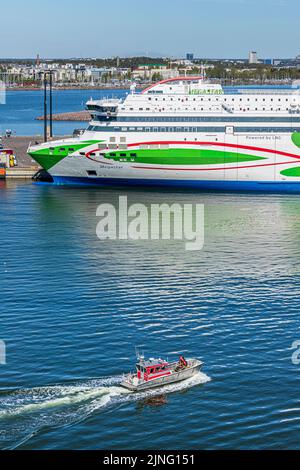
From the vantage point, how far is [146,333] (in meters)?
39.0

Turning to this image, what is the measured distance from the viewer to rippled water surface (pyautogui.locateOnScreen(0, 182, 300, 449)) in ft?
101

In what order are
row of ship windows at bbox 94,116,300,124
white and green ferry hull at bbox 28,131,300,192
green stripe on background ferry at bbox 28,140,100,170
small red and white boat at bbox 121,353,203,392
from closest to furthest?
small red and white boat at bbox 121,353,203,392, white and green ferry hull at bbox 28,131,300,192, green stripe on background ferry at bbox 28,140,100,170, row of ship windows at bbox 94,116,300,124

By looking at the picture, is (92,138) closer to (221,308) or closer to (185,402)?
(221,308)

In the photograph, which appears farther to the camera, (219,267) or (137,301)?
(219,267)

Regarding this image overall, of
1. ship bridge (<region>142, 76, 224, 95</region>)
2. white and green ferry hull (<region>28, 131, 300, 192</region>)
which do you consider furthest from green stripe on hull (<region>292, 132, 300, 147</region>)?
ship bridge (<region>142, 76, 224, 95</region>)

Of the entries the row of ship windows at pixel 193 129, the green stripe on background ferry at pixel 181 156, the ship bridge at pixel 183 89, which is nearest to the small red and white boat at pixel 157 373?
the green stripe on background ferry at pixel 181 156

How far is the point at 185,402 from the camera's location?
108 ft

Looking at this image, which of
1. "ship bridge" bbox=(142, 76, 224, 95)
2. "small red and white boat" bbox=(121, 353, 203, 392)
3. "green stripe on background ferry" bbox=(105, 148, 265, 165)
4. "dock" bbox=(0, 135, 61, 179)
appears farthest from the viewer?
"dock" bbox=(0, 135, 61, 179)

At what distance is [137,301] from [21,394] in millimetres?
11744

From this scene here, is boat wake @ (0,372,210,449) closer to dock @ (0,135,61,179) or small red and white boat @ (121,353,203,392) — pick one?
small red and white boat @ (121,353,203,392)

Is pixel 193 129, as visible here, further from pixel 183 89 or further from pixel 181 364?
pixel 181 364

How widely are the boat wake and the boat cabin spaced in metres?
0.58

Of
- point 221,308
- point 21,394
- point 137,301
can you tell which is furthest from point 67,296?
point 21,394

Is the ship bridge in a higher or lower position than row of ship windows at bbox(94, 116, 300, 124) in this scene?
higher
